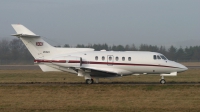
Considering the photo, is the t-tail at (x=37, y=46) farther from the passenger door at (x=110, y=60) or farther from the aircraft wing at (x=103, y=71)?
the passenger door at (x=110, y=60)

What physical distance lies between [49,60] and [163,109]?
53.9 ft

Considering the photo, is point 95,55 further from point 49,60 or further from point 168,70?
point 168,70

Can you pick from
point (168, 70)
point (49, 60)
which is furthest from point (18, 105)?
point (168, 70)

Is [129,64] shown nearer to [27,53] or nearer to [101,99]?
[101,99]

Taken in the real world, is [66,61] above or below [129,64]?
above

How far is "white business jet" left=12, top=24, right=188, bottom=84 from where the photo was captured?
3359 cm

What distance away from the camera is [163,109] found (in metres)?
18.8

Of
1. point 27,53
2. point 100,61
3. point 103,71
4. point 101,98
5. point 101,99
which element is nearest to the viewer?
point 101,99

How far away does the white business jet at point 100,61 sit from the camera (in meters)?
33.6

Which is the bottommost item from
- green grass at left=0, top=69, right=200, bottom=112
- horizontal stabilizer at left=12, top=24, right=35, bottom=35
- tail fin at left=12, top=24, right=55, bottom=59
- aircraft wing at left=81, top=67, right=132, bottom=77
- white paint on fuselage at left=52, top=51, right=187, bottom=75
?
green grass at left=0, top=69, right=200, bottom=112

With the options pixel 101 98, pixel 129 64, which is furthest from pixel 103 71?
pixel 101 98

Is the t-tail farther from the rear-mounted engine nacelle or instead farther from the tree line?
the tree line

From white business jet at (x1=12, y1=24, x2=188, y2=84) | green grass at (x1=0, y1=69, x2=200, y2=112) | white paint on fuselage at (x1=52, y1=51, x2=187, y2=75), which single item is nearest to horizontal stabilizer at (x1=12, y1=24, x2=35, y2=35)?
white business jet at (x1=12, y1=24, x2=188, y2=84)

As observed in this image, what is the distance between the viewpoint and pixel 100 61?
3388 centimetres
